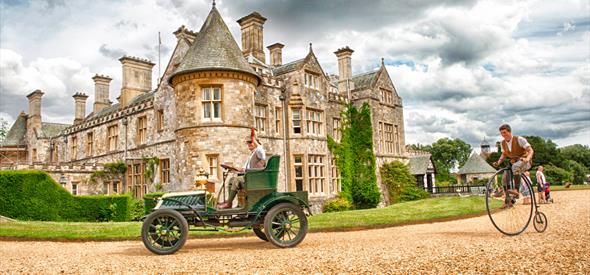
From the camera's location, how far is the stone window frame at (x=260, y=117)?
71.4 ft

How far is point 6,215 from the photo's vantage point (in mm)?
15359

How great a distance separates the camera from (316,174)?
23938mm

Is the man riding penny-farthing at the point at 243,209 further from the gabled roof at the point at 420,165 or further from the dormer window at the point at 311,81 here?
the gabled roof at the point at 420,165

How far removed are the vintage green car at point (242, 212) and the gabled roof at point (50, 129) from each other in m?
33.6

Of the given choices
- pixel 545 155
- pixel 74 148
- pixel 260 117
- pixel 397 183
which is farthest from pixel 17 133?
pixel 545 155

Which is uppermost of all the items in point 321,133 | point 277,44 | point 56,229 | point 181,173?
point 277,44

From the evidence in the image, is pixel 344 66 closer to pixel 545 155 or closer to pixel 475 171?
pixel 475 171

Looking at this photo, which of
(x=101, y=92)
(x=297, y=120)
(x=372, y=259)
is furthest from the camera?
(x=101, y=92)

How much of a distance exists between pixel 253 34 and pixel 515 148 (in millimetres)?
20535

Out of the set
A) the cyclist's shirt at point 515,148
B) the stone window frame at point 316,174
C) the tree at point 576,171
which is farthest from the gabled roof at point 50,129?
the tree at point 576,171

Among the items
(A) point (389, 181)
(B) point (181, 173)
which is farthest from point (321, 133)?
(B) point (181, 173)

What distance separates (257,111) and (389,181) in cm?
1164

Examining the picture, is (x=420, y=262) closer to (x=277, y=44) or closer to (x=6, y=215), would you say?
(x=6, y=215)

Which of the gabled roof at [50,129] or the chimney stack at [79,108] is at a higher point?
the chimney stack at [79,108]
